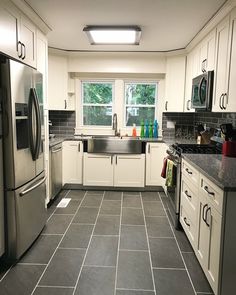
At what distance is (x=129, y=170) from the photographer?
14.6ft

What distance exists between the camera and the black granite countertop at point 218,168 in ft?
5.79

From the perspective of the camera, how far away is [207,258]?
2.01 metres

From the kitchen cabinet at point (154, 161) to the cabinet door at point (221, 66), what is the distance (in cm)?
161

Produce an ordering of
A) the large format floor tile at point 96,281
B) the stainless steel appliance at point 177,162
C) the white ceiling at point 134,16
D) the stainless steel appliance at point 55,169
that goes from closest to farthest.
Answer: the large format floor tile at point 96,281
the white ceiling at point 134,16
the stainless steel appliance at point 177,162
the stainless steel appliance at point 55,169

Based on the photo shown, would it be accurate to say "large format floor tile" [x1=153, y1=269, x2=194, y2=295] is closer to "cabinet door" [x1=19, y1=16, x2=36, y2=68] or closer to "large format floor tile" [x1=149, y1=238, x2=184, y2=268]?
"large format floor tile" [x1=149, y1=238, x2=184, y2=268]

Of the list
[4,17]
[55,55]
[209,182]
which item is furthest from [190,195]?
[55,55]

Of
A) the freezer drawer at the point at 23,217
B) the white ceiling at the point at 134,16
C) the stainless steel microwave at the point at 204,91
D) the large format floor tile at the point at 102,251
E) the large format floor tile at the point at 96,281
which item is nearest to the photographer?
the large format floor tile at the point at 96,281

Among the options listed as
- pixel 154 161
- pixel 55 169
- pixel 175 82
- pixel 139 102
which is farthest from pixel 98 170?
pixel 175 82

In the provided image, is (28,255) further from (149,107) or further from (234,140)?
(149,107)

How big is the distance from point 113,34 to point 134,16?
0.55 meters

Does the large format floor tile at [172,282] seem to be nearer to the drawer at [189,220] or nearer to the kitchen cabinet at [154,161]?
the drawer at [189,220]

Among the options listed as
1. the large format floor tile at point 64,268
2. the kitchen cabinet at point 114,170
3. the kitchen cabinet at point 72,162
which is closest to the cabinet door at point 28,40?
the kitchen cabinet at point 72,162

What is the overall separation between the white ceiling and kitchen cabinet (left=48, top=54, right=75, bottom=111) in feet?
2.12

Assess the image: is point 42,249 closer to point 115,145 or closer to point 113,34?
point 115,145
